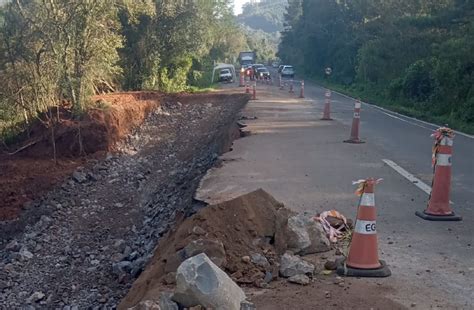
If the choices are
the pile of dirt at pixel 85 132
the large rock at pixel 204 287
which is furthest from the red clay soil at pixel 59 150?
the large rock at pixel 204 287

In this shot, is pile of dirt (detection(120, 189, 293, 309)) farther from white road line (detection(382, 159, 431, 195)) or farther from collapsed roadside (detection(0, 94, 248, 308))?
white road line (detection(382, 159, 431, 195))

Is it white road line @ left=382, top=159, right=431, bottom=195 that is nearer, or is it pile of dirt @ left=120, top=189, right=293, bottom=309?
pile of dirt @ left=120, top=189, right=293, bottom=309

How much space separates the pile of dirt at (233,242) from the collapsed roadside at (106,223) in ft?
7.52

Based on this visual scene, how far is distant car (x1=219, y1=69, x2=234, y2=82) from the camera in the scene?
54.3 metres

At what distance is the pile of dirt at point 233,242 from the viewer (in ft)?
19.0

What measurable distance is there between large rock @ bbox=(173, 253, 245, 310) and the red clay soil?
10.1 m

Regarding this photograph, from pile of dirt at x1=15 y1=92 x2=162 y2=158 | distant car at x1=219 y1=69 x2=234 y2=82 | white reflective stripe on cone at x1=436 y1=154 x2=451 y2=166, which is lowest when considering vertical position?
distant car at x1=219 y1=69 x2=234 y2=82

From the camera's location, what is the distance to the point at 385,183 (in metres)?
10.3

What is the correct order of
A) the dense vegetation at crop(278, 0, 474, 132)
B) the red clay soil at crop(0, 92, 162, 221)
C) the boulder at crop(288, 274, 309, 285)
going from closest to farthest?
the boulder at crop(288, 274, 309, 285), the red clay soil at crop(0, 92, 162, 221), the dense vegetation at crop(278, 0, 474, 132)

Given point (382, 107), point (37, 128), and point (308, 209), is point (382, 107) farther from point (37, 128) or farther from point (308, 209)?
point (308, 209)

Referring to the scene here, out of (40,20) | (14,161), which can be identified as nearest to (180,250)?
(14,161)

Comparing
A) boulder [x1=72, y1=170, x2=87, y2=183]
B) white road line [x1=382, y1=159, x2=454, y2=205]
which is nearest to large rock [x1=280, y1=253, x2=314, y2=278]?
white road line [x1=382, y1=159, x2=454, y2=205]

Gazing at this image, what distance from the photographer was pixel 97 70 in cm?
2053

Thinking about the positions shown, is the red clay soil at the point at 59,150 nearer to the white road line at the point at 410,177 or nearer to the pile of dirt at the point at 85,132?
the pile of dirt at the point at 85,132
